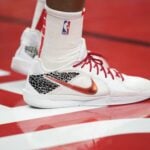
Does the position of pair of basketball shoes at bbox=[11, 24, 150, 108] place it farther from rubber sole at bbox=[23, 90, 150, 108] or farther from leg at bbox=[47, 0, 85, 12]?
leg at bbox=[47, 0, 85, 12]

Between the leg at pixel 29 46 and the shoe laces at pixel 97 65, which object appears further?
the leg at pixel 29 46

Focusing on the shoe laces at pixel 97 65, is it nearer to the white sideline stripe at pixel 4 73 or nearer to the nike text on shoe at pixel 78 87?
the nike text on shoe at pixel 78 87

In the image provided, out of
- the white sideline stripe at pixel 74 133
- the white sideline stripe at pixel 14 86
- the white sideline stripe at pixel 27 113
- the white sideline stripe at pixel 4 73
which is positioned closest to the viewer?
the white sideline stripe at pixel 74 133

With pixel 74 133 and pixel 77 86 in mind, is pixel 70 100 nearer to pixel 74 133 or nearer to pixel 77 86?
pixel 77 86

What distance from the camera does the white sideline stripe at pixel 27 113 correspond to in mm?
1562

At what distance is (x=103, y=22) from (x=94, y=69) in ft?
4.73

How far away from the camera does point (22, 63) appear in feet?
6.27

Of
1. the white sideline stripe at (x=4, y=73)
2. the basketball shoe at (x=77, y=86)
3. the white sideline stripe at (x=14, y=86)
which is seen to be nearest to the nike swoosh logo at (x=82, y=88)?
the basketball shoe at (x=77, y=86)

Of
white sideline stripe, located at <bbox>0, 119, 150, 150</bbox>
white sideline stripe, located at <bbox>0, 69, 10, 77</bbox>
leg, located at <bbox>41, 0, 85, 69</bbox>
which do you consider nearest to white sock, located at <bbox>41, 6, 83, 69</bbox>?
leg, located at <bbox>41, 0, 85, 69</bbox>

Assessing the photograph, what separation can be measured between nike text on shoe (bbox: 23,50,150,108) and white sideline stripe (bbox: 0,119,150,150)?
Result: 5.4 inches

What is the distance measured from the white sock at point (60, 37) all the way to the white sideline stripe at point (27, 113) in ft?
0.48

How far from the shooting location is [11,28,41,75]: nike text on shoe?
6.27ft

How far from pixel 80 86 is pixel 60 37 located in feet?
0.56

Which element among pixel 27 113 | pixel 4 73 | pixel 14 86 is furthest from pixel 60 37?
pixel 4 73
